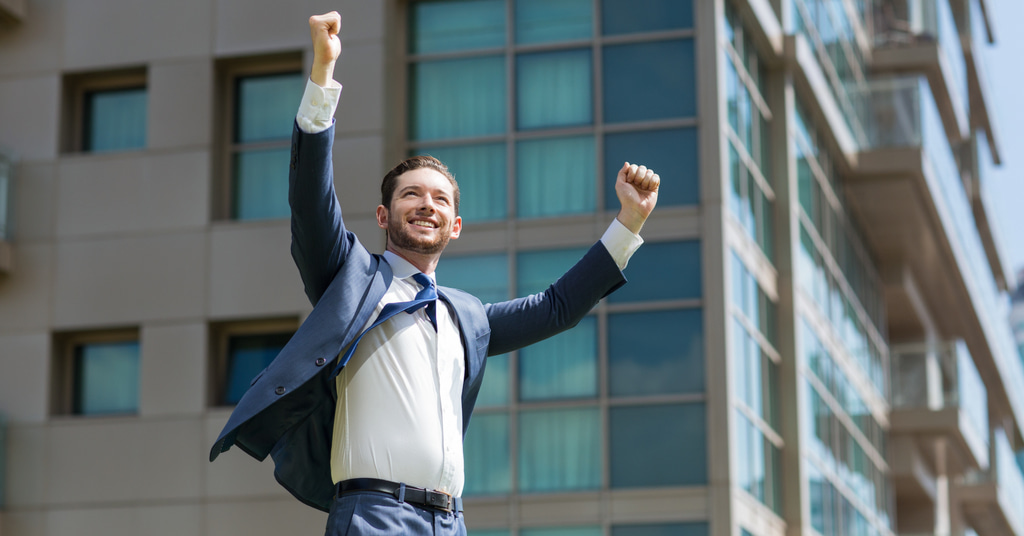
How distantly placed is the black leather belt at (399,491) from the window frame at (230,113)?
1572cm

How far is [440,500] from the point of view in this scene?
4719 mm

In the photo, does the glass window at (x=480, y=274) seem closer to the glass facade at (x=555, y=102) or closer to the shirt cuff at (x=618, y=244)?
the glass facade at (x=555, y=102)

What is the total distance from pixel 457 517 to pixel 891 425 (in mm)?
24944

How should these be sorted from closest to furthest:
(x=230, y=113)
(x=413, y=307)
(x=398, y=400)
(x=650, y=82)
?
(x=398, y=400) < (x=413, y=307) < (x=650, y=82) < (x=230, y=113)

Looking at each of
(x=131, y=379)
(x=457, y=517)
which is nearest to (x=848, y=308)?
(x=131, y=379)

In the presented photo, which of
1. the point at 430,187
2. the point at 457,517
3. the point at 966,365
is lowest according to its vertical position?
the point at 457,517

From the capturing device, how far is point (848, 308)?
26.6 m

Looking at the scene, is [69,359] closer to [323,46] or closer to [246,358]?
[246,358]

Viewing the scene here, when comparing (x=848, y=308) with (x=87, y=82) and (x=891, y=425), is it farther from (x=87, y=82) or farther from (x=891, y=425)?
(x=87, y=82)

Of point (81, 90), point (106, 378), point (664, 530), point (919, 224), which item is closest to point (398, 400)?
point (664, 530)

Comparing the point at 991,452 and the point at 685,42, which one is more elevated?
the point at 685,42

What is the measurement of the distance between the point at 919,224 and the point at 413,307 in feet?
80.4

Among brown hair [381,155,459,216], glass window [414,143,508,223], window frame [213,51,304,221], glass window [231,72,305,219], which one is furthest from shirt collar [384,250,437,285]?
window frame [213,51,304,221]

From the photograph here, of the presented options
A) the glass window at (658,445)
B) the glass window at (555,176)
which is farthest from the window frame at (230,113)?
the glass window at (658,445)
